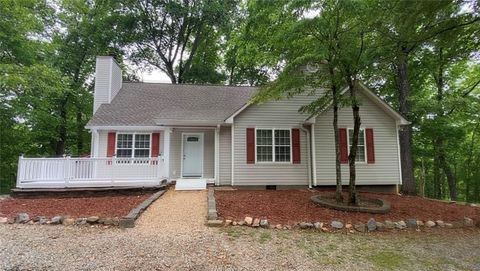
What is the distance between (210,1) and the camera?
22266 millimetres

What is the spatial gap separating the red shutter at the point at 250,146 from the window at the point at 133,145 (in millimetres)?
4390

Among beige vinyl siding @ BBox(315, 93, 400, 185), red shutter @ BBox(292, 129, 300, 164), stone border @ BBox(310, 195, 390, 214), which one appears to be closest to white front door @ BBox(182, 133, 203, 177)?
red shutter @ BBox(292, 129, 300, 164)

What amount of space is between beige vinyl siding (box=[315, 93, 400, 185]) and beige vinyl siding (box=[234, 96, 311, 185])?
2.27ft

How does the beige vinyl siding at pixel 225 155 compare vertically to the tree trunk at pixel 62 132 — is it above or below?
below

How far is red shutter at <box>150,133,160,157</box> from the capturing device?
12.2 meters

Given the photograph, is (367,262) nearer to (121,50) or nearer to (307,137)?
(307,137)

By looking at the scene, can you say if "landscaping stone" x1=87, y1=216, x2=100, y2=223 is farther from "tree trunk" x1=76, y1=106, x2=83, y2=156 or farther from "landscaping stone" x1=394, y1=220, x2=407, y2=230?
"tree trunk" x1=76, y1=106, x2=83, y2=156

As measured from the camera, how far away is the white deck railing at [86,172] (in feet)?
32.2

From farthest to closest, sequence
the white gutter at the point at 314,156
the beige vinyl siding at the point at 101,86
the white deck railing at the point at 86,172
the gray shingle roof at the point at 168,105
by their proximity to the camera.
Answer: the beige vinyl siding at the point at 101,86 → the gray shingle roof at the point at 168,105 → the white gutter at the point at 314,156 → the white deck railing at the point at 86,172

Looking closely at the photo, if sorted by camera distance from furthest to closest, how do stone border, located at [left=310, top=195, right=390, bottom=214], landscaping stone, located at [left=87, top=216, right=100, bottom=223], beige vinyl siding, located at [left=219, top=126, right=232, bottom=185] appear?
beige vinyl siding, located at [left=219, top=126, right=232, bottom=185] < stone border, located at [left=310, top=195, right=390, bottom=214] < landscaping stone, located at [left=87, top=216, right=100, bottom=223]

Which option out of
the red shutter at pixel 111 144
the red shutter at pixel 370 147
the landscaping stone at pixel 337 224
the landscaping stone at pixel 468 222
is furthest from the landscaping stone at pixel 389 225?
the red shutter at pixel 111 144

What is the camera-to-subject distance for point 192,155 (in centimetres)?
1253

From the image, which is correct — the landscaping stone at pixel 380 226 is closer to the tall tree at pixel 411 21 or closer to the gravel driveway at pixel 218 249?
the gravel driveway at pixel 218 249

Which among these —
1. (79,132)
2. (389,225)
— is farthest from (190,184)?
(79,132)
